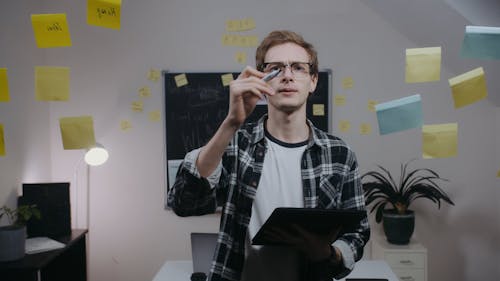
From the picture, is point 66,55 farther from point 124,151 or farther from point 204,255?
point 204,255

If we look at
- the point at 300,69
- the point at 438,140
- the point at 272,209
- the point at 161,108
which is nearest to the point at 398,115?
the point at 438,140

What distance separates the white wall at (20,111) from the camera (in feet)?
8.89

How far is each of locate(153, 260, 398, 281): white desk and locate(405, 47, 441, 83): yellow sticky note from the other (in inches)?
36.7

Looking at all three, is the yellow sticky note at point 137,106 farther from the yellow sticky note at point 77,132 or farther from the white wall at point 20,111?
the yellow sticky note at point 77,132

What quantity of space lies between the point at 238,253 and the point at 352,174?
0.42 metres

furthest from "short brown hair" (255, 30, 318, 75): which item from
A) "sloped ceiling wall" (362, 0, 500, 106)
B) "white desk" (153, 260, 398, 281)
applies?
"sloped ceiling wall" (362, 0, 500, 106)

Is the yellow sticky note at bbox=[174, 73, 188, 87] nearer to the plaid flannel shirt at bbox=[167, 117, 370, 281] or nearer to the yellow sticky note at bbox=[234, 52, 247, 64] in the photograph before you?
the yellow sticky note at bbox=[234, 52, 247, 64]

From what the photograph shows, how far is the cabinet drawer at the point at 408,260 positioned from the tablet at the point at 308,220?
6.31ft

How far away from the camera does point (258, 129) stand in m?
1.38

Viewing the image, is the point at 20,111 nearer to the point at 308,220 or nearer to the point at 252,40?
the point at 252,40

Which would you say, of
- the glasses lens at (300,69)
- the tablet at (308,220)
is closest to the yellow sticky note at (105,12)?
the glasses lens at (300,69)

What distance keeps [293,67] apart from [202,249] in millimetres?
1001

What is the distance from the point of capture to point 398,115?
1781mm

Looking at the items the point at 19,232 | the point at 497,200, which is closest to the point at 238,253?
the point at 19,232
